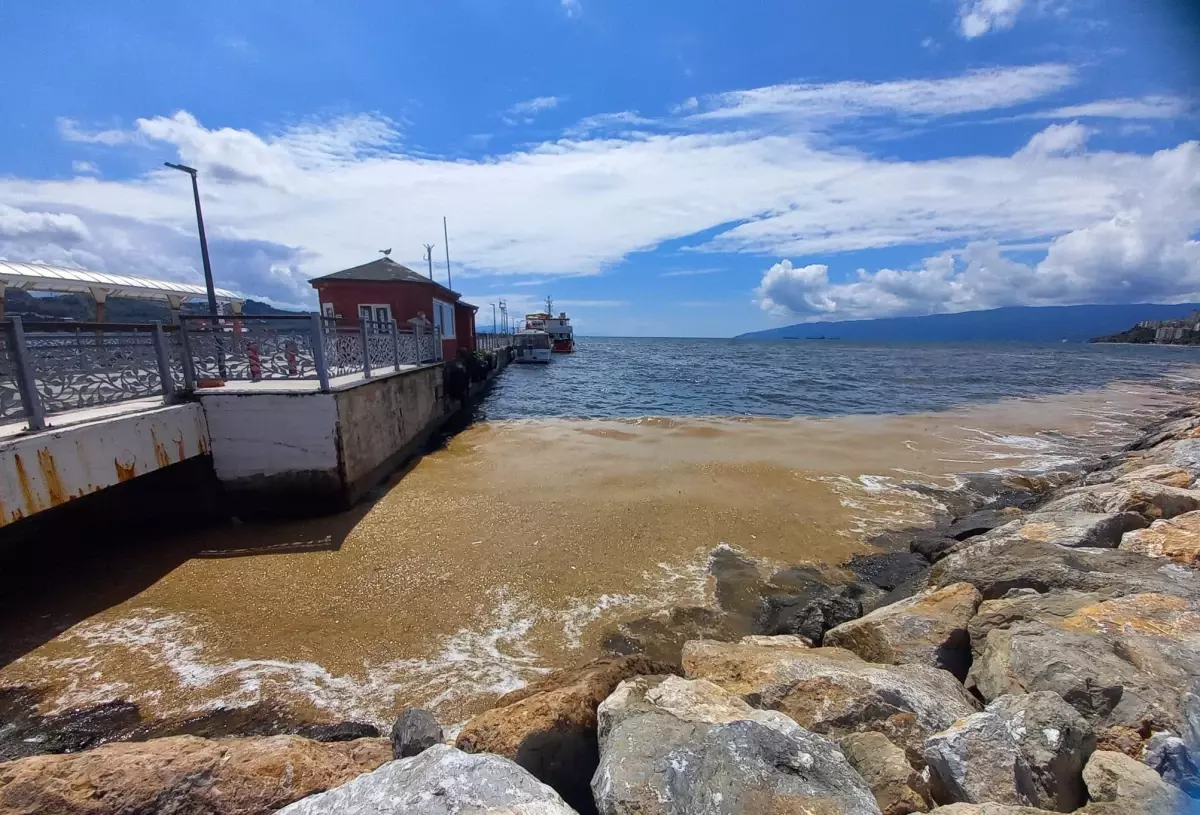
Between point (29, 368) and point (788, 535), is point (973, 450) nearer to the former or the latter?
point (788, 535)

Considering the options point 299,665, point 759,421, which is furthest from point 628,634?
point 759,421

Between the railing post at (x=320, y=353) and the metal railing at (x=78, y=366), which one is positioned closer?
the metal railing at (x=78, y=366)

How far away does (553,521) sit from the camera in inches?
352

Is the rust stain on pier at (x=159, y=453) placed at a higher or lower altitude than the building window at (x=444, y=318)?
lower

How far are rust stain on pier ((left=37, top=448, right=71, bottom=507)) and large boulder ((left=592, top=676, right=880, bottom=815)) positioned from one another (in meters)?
6.87


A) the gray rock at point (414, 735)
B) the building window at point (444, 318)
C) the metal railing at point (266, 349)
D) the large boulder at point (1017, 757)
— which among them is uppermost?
the building window at point (444, 318)

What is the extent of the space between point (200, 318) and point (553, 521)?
6.68m

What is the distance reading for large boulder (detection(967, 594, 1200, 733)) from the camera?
2.95 metres

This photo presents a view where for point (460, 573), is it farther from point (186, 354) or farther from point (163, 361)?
point (186, 354)

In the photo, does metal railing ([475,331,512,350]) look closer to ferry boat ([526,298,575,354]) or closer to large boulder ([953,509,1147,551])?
ferry boat ([526,298,575,354])

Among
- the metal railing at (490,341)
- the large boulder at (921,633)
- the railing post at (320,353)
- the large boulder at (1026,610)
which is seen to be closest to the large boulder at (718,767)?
the large boulder at (921,633)

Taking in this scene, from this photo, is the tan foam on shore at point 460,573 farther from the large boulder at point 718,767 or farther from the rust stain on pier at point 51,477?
the large boulder at point 718,767

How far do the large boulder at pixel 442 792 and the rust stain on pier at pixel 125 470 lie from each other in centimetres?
651

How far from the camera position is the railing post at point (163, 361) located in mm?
7941
